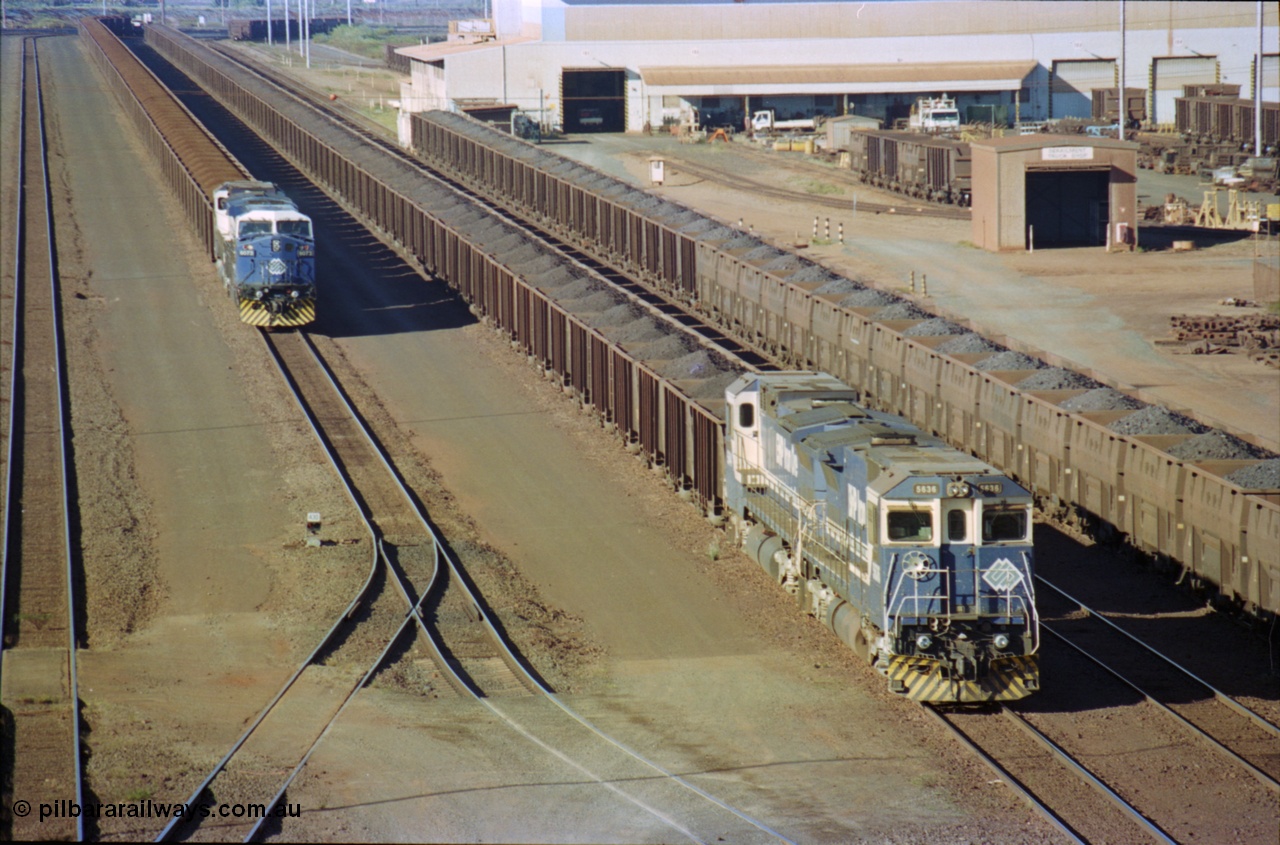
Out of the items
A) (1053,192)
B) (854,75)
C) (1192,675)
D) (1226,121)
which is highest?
(854,75)

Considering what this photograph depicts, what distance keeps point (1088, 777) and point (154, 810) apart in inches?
397

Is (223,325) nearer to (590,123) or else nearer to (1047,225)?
(1047,225)

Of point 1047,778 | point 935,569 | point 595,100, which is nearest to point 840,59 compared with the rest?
point 595,100

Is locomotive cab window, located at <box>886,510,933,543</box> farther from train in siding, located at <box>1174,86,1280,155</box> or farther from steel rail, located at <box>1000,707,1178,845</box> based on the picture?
train in siding, located at <box>1174,86,1280,155</box>

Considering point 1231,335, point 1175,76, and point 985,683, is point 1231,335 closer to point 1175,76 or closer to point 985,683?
point 985,683

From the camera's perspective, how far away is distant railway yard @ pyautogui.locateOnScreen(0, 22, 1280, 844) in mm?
15977

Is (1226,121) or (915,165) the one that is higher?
(1226,121)

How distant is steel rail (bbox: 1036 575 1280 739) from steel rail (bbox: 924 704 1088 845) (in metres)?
3.58

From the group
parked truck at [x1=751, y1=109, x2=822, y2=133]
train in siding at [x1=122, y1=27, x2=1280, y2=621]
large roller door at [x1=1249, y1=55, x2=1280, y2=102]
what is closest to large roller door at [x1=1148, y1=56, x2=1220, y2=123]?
large roller door at [x1=1249, y1=55, x2=1280, y2=102]

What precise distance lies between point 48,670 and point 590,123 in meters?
75.7

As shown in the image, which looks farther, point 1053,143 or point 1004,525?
point 1053,143

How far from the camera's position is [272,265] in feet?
135

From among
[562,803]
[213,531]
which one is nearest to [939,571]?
[562,803]

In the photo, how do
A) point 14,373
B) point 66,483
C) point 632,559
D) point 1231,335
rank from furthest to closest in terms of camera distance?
1. point 1231,335
2. point 14,373
3. point 66,483
4. point 632,559
